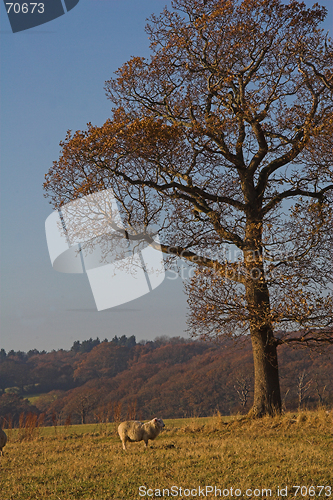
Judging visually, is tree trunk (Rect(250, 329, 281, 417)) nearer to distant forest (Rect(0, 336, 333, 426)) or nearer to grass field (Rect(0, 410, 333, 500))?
grass field (Rect(0, 410, 333, 500))

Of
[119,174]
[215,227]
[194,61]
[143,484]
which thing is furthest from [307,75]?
[143,484]

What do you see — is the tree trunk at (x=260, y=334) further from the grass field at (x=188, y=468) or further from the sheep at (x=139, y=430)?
the sheep at (x=139, y=430)

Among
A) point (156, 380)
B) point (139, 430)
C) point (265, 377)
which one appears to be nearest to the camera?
point (139, 430)

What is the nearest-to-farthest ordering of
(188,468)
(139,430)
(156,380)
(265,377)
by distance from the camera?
(188,468) < (139,430) < (265,377) < (156,380)

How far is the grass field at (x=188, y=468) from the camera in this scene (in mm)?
6570

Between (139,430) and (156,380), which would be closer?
(139,430)

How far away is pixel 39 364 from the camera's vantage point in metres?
67.4

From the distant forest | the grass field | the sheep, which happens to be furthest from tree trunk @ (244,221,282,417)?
the distant forest

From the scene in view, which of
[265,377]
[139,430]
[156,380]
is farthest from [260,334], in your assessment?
[156,380]

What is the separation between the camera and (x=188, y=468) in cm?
776

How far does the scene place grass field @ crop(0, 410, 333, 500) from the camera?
21.6 feet

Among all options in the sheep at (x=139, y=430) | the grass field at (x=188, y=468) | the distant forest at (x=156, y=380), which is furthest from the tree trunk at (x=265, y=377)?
the distant forest at (x=156, y=380)

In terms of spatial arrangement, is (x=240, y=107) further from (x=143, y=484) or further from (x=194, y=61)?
(x=143, y=484)

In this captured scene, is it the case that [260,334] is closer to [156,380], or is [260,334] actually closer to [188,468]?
[188,468]
